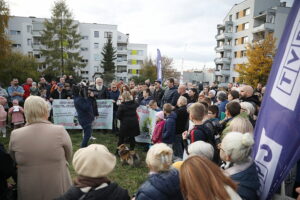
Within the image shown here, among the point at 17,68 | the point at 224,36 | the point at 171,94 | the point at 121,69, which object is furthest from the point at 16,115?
the point at 121,69

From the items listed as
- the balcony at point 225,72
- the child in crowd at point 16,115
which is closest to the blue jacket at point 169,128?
the child in crowd at point 16,115

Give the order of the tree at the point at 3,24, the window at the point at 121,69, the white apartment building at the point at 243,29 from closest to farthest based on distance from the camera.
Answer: the tree at the point at 3,24, the white apartment building at the point at 243,29, the window at the point at 121,69

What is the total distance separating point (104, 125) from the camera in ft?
29.7

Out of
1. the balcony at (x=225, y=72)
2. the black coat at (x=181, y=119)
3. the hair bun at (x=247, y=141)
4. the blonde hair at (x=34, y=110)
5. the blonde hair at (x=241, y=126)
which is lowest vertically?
the black coat at (x=181, y=119)

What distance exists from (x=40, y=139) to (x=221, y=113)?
4841 millimetres

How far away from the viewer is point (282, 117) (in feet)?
6.29

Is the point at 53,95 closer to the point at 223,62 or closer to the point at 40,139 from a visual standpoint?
the point at 40,139

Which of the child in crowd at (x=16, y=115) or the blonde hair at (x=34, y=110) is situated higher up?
the blonde hair at (x=34, y=110)

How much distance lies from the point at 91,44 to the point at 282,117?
6114 cm

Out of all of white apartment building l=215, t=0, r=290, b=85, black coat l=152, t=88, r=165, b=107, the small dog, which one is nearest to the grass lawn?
the small dog

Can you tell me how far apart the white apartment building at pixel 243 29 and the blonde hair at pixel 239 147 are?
4005cm

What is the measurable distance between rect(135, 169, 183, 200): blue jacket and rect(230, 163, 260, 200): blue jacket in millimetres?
610

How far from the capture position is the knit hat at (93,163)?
70.1 inches

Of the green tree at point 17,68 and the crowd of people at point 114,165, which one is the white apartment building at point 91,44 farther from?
the crowd of people at point 114,165
